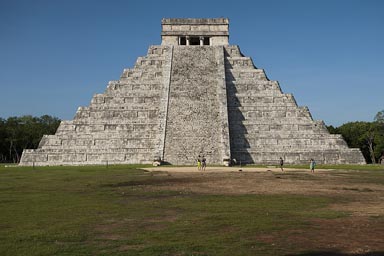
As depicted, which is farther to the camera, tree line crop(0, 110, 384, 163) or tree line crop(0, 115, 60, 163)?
tree line crop(0, 115, 60, 163)

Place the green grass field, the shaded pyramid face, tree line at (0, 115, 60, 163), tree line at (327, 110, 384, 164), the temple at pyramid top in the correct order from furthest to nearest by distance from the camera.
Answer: tree line at (0, 115, 60, 163) → tree line at (327, 110, 384, 164) → the temple at pyramid top → the shaded pyramid face → the green grass field

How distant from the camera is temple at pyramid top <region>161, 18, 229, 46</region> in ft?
127

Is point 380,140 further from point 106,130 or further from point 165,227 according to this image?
point 165,227

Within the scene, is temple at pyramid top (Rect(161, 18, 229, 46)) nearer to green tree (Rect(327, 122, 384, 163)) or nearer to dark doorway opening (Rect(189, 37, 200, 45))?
dark doorway opening (Rect(189, 37, 200, 45))

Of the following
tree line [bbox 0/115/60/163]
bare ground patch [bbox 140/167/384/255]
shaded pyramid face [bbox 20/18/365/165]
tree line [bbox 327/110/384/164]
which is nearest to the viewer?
bare ground patch [bbox 140/167/384/255]

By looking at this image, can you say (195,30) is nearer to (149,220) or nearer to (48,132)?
(149,220)

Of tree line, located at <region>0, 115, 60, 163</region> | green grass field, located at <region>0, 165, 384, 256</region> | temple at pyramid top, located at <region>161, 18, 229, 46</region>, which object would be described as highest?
temple at pyramid top, located at <region>161, 18, 229, 46</region>

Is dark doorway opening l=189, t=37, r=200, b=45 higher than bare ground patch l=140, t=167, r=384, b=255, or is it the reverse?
dark doorway opening l=189, t=37, r=200, b=45

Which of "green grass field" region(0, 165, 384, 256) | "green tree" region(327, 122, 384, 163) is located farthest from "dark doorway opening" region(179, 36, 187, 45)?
"green tree" region(327, 122, 384, 163)

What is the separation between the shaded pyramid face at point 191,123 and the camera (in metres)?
28.8

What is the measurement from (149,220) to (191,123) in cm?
2097

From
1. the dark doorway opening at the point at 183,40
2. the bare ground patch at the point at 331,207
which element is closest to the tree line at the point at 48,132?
the dark doorway opening at the point at 183,40

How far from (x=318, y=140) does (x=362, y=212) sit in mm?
20901

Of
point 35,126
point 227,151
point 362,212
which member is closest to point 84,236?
point 362,212
